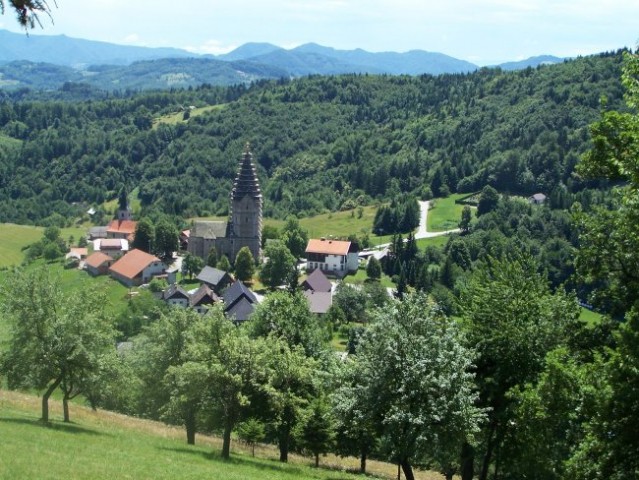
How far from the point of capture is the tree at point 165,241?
110750mm

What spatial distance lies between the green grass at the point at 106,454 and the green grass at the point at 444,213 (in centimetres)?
10589

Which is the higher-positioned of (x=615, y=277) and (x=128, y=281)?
(x=615, y=277)

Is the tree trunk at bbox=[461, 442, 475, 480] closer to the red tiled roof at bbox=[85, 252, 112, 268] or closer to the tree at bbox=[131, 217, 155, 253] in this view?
the red tiled roof at bbox=[85, 252, 112, 268]

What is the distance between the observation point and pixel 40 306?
91.4ft

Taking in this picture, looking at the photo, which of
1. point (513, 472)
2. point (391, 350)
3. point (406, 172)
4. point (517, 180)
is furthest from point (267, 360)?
point (406, 172)

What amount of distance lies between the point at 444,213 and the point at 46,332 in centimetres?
12128

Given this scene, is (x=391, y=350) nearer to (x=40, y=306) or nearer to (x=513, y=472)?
(x=513, y=472)

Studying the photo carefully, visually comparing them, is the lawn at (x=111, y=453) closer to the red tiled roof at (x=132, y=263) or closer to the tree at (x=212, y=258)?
the red tiled roof at (x=132, y=263)

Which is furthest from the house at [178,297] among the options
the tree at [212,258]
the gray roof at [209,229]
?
the gray roof at [209,229]

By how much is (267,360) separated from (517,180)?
137 metres

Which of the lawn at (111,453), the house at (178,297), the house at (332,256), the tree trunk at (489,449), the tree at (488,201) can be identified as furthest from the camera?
the tree at (488,201)

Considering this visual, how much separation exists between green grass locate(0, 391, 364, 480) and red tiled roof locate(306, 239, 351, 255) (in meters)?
73.8

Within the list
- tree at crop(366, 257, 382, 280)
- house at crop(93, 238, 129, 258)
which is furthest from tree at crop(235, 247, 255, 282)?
house at crop(93, 238, 129, 258)

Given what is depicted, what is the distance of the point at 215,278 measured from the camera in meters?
94.4
